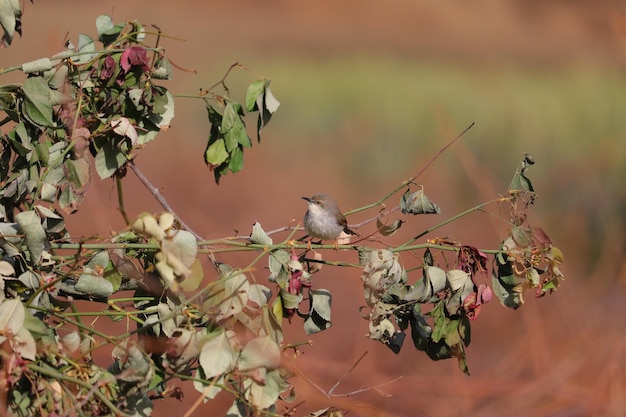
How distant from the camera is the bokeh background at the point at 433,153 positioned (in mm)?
4016

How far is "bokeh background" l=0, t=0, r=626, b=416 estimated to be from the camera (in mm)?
4016

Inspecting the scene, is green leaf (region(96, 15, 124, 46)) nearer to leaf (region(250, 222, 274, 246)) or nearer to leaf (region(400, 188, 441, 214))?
leaf (region(250, 222, 274, 246))

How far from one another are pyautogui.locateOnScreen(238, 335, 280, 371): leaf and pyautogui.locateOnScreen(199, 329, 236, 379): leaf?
0.07ft

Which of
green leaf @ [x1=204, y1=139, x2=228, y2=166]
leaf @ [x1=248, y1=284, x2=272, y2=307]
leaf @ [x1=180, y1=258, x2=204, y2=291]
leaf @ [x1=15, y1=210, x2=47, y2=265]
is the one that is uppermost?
green leaf @ [x1=204, y1=139, x2=228, y2=166]

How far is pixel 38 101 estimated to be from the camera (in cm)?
156

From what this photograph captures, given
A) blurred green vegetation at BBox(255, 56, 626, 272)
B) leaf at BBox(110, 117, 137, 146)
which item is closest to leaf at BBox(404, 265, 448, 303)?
leaf at BBox(110, 117, 137, 146)

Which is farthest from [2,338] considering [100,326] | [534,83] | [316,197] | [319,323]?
A: [534,83]

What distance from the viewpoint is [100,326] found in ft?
15.1

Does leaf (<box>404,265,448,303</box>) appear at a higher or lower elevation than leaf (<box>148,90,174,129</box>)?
lower

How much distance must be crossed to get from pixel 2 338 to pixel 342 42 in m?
13.1

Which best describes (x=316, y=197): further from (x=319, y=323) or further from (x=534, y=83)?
(x=534, y=83)

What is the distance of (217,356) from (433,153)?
7.33 meters

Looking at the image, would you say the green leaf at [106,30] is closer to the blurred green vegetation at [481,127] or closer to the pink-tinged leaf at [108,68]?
the pink-tinged leaf at [108,68]

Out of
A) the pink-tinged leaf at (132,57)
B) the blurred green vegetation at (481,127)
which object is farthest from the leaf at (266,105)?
the blurred green vegetation at (481,127)
